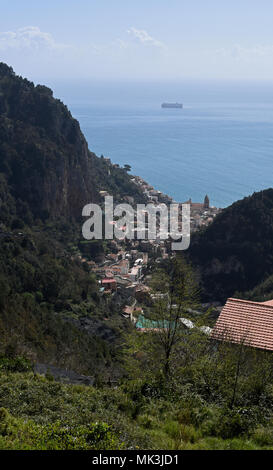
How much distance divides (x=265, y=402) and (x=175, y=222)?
139 feet

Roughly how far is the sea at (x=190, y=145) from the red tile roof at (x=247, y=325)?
5462 cm

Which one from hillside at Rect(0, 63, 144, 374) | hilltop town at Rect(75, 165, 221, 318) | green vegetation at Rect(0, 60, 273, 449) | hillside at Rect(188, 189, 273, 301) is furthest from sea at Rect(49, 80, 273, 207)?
hillside at Rect(188, 189, 273, 301)

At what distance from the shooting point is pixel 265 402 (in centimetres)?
631

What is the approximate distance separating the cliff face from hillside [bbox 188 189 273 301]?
1447 centimetres

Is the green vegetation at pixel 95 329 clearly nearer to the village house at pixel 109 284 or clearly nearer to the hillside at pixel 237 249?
the hillside at pixel 237 249

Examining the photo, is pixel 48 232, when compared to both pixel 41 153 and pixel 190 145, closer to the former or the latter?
pixel 41 153

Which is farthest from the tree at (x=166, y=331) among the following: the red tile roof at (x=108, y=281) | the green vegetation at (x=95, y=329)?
the red tile roof at (x=108, y=281)

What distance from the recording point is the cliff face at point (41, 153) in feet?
126

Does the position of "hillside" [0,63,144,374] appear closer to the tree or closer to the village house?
the village house

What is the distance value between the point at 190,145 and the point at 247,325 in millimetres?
92168

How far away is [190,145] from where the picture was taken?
97.3m

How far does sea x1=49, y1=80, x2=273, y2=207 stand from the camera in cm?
7162

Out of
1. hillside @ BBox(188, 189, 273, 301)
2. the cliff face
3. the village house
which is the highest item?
the cliff face

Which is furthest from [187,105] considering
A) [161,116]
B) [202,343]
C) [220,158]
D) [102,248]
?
[202,343]
